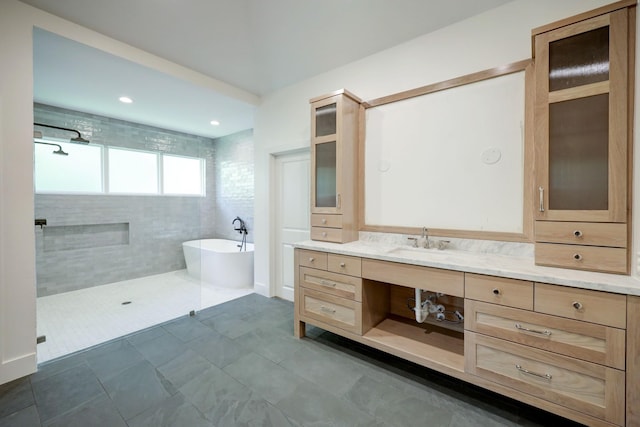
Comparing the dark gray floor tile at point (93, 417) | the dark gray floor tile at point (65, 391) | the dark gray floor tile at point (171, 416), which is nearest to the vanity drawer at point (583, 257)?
the dark gray floor tile at point (171, 416)

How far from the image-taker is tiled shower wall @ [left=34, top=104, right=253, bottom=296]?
3656mm

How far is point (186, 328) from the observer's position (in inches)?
105

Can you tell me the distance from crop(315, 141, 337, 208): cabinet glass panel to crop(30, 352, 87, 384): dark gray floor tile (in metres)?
2.41

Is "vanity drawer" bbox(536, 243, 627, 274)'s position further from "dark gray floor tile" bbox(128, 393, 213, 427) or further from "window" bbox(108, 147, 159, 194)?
"window" bbox(108, 147, 159, 194)

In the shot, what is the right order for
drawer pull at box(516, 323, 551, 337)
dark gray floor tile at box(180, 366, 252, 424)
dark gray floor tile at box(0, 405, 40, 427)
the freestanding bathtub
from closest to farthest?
1. drawer pull at box(516, 323, 551, 337)
2. dark gray floor tile at box(0, 405, 40, 427)
3. dark gray floor tile at box(180, 366, 252, 424)
4. the freestanding bathtub

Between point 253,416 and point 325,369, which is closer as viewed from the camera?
point 253,416

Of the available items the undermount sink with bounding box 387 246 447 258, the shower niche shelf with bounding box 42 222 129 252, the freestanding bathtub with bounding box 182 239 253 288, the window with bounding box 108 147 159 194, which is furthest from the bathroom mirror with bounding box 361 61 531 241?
the shower niche shelf with bounding box 42 222 129 252

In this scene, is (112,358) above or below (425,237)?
below

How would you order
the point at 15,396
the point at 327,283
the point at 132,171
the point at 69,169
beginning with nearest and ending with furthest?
the point at 15,396 < the point at 327,283 < the point at 69,169 < the point at 132,171

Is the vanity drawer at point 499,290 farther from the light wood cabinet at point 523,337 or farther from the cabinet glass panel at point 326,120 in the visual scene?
the cabinet glass panel at point 326,120

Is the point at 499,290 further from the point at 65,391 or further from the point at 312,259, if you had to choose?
the point at 65,391

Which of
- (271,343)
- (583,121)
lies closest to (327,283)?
(271,343)

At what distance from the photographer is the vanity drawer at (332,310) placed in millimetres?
2090

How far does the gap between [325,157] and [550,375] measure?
7.20 ft
